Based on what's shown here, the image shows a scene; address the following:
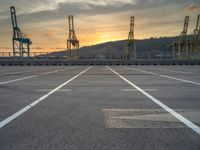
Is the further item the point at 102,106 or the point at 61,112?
the point at 102,106

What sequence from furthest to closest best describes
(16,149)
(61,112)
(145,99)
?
(145,99) → (61,112) → (16,149)

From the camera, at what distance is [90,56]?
74.7 meters

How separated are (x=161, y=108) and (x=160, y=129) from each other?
6.23ft

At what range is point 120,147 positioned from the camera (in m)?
3.77

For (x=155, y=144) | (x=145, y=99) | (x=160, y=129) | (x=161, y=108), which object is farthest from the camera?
(x=145, y=99)

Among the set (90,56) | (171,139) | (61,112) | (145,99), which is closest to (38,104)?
(61,112)

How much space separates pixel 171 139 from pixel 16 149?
6.94 feet

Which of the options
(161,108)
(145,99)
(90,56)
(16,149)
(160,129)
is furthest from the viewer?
(90,56)

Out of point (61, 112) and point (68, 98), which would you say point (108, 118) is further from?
point (68, 98)

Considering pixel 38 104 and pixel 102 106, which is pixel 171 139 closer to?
pixel 102 106

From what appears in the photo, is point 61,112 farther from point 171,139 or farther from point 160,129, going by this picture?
point 171,139

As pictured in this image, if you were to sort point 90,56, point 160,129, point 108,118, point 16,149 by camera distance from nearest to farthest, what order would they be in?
point 16,149 → point 160,129 → point 108,118 → point 90,56

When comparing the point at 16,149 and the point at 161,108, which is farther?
the point at 161,108

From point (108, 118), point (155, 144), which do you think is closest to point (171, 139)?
point (155, 144)
